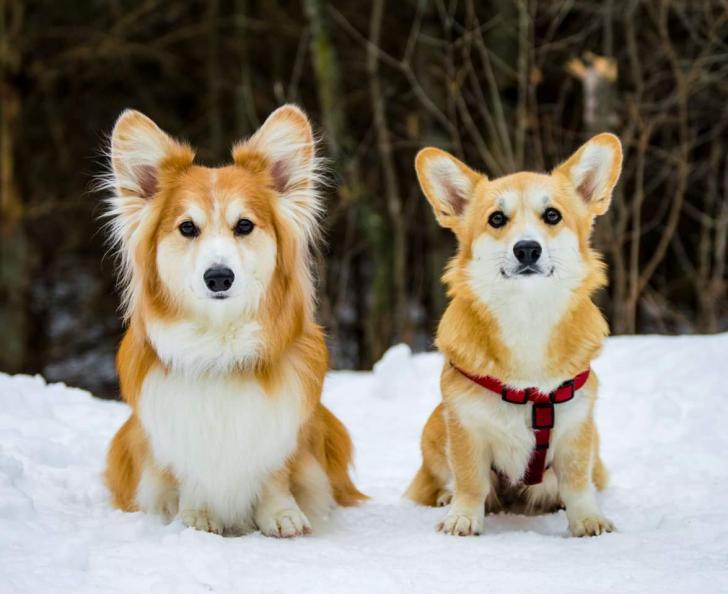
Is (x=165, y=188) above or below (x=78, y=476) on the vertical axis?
above

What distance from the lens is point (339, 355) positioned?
10000 millimetres

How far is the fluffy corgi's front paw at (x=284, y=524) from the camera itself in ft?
8.80

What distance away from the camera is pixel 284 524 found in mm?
2693

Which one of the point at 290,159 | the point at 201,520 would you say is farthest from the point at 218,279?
the point at 201,520

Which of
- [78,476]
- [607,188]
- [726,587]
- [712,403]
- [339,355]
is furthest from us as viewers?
[339,355]

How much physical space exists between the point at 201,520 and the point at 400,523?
65 cm

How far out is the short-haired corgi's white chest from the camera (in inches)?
106

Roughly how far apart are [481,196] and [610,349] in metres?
1.90

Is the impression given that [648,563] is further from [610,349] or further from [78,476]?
[610,349]

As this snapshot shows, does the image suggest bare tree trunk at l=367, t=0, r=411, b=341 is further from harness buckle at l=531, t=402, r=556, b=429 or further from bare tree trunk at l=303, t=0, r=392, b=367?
harness buckle at l=531, t=402, r=556, b=429

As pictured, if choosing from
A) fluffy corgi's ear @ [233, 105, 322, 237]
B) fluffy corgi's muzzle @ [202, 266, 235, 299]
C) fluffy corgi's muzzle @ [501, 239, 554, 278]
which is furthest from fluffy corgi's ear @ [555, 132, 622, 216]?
fluffy corgi's muzzle @ [202, 266, 235, 299]

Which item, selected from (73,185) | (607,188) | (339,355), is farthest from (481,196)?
(73,185)

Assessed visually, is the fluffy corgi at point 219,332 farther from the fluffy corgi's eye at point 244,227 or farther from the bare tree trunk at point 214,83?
the bare tree trunk at point 214,83

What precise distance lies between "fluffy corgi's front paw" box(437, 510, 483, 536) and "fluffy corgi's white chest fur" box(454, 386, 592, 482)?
0.22m
